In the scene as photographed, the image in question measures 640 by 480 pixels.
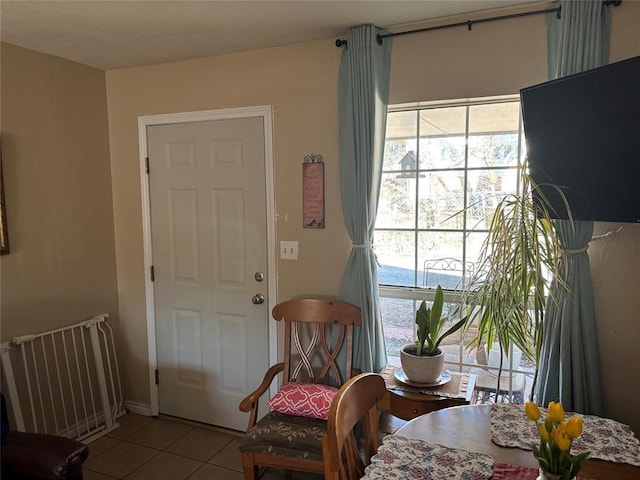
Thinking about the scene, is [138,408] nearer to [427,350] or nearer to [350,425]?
[427,350]

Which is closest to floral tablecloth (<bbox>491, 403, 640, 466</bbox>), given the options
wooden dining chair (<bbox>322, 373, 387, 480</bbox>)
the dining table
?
the dining table

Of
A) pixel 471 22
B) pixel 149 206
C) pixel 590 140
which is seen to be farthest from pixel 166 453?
pixel 471 22

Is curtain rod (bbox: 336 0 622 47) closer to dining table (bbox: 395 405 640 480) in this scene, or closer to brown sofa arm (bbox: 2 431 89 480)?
dining table (bbox: 395 405 640 480)

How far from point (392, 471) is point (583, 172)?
136cm

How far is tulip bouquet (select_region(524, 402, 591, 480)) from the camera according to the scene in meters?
1.01

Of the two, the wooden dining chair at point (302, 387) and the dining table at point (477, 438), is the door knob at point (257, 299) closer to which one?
the wooden dining chair at point (302, 387)

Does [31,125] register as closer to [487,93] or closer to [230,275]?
[230,275]

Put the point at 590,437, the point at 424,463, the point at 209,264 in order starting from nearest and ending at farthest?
1. the point at 424,463
2. the point at 590,437
3. the point at 209,264

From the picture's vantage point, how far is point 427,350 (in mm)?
2240

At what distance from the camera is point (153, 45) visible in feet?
8.59

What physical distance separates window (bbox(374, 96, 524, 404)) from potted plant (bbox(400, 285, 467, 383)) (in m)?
0.30

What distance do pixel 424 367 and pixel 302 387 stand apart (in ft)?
2.17

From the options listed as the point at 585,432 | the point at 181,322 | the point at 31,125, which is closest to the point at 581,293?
the point at 585,432

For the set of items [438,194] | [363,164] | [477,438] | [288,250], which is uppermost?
[363,164]
